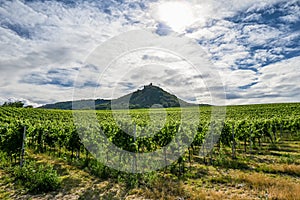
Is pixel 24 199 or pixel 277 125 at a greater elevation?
pixel 277 125

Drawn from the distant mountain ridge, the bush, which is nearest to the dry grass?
the distant mountain ridge

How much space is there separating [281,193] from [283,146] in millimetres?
14961

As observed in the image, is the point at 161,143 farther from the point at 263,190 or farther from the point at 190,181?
the point at 263,190

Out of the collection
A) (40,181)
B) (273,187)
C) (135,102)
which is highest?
(135,102)

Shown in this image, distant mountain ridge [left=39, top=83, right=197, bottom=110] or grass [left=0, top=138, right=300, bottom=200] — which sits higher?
distant mountain ridge [left=39, top=83, right=197, bottom=110]

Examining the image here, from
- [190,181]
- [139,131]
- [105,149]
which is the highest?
[139,131]

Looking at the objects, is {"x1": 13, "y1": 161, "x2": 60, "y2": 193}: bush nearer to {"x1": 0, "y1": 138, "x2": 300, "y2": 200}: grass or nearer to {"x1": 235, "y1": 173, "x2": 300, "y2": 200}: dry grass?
{"x1": 0, "y1": 138, "x2": 300, "y2": 200}: grass

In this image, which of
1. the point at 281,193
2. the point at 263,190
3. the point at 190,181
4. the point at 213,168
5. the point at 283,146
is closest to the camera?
the point at 281,193

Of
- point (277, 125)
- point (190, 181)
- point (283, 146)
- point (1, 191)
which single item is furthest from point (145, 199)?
point (277, 125)

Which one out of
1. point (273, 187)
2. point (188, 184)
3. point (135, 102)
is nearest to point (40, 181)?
point (188, 184)

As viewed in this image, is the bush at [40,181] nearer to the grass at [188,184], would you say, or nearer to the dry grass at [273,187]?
the grass at [188,184]

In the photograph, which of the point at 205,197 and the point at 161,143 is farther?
the point at 161,143

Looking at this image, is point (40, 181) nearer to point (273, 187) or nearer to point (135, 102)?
point (273, 187)

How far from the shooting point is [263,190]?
31.4 feet
